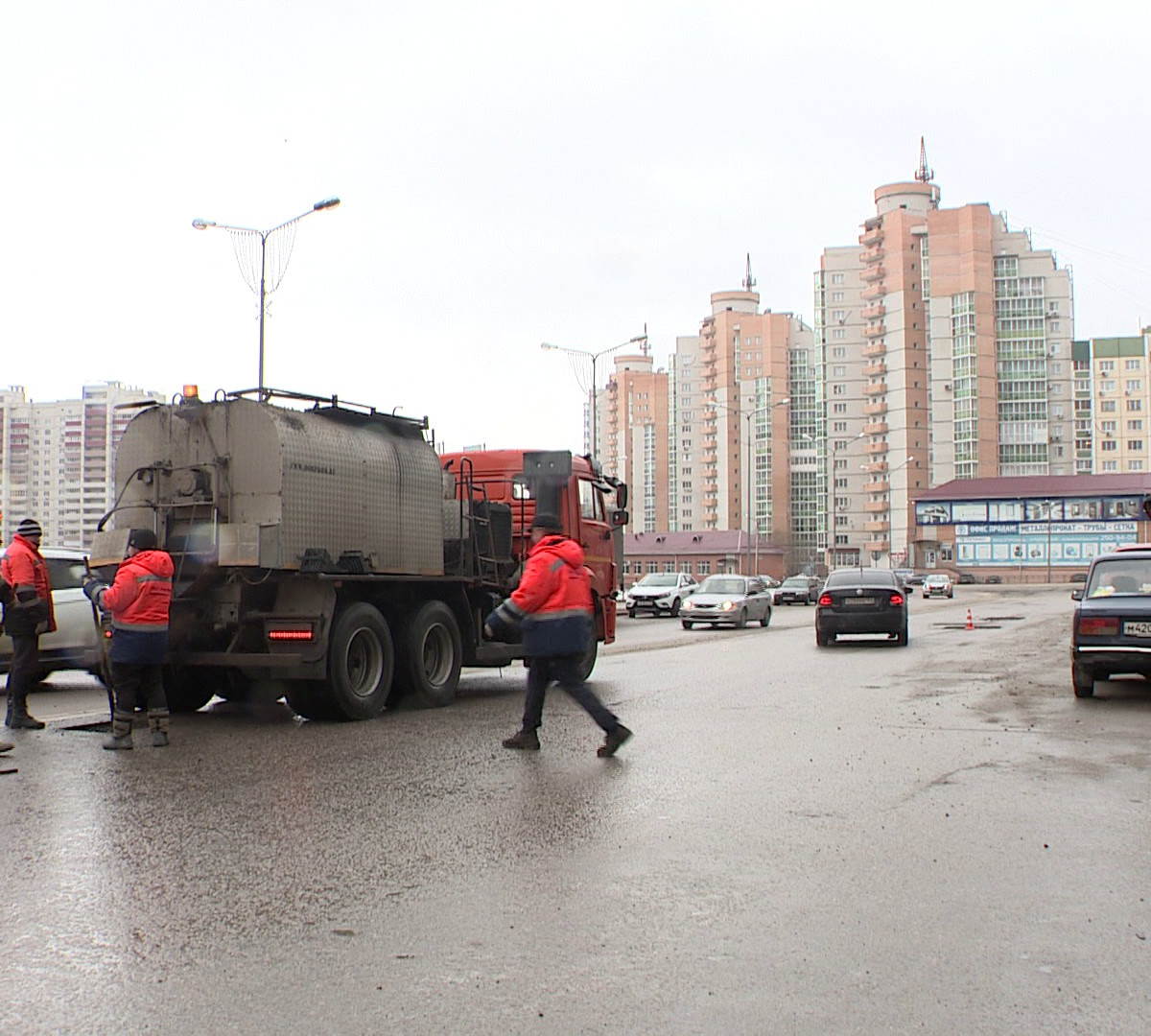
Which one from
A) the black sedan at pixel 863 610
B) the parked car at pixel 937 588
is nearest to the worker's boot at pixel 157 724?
the black sedan at pixel 863 610

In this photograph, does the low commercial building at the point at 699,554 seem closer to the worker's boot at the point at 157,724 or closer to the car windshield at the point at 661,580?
the car windshield at the point at 661,580

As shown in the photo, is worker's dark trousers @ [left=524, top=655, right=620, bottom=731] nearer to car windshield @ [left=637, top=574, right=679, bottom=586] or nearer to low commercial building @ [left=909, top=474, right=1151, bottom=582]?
car windshield @ [left=637, top=574, right=679, bottom=586]

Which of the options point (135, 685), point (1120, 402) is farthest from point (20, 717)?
point (1120, 402)

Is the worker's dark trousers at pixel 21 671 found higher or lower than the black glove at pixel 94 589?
lower

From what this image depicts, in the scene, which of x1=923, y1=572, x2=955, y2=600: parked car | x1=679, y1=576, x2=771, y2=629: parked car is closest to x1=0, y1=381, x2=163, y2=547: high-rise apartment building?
x1=679, y1=576, x2=771, y2=629: parked car

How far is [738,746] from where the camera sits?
9656 mm

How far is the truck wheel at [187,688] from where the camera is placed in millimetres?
11961

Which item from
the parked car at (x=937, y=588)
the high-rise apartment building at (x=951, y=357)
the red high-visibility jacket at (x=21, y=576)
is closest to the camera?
the red high-visibility jacket at (x=21, y=576)

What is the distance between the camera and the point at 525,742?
30.7 feet

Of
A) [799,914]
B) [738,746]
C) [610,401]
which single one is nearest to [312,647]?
[738,746]

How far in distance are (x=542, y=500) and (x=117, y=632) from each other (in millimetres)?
6638

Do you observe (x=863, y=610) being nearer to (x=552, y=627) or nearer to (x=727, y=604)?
(x=727, y=604)

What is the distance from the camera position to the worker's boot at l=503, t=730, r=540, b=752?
30.6 feet

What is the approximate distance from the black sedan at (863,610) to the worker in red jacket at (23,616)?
1589cm
